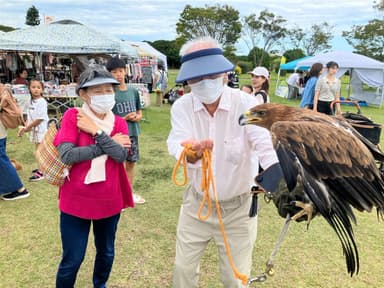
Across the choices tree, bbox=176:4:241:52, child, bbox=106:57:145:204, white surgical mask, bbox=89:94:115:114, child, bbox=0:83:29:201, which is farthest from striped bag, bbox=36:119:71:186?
tree, bbox=176:4:241:52

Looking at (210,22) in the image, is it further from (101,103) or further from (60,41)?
(101,103)

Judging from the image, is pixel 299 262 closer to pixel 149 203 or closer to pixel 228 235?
A: pixel 228 235

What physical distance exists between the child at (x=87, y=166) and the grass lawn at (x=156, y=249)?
963 millimetres

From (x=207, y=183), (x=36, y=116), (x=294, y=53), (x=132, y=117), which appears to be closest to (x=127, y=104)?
(x=132, y=117)

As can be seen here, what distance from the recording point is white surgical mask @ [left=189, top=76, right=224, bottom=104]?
226 cm

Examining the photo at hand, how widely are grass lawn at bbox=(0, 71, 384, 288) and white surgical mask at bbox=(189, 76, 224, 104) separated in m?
1.96

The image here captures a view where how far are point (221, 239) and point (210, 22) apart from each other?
41381 millimetres

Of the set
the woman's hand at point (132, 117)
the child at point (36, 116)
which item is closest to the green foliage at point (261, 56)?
the child at point (36, 116)

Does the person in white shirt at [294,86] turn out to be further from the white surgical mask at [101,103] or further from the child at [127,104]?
the white surgical mask at [101,103]

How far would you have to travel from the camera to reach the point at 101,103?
8.39 ft

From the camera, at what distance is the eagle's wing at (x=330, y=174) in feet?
5.90

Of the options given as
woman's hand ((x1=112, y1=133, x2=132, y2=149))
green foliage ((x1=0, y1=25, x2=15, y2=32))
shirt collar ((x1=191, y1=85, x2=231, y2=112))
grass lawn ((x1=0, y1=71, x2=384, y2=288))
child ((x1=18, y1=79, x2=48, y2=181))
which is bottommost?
grass lawn ((x1=0, y1=71, x2=384, y2=288))

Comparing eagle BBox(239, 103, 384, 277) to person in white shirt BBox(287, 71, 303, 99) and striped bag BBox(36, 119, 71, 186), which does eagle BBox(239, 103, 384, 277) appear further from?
person in white shirt BBox(287, 71, 303, 99)

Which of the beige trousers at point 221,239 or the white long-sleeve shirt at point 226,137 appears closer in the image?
the white long-sleeve shirt at point 226,137
